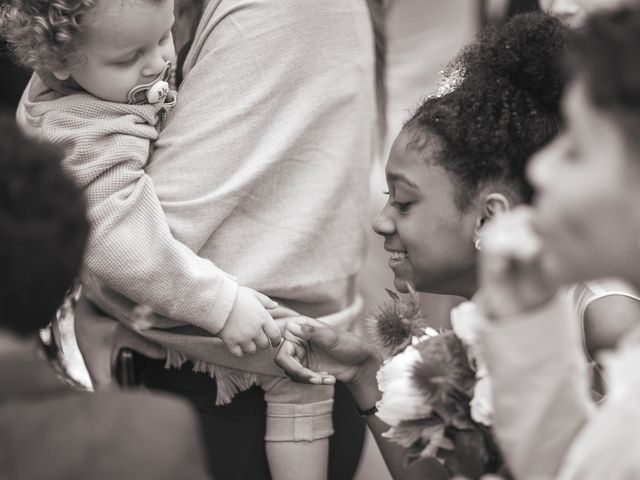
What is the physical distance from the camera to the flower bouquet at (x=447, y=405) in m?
1.63

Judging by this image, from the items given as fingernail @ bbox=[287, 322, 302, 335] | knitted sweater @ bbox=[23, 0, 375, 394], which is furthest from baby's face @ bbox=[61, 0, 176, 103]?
fingernail @ bbox=[287, 322, 302, 335]

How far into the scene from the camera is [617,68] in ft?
4.09

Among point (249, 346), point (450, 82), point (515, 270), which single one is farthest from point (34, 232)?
point (450, 82)

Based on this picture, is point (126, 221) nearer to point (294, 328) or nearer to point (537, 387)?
point (294, 328)

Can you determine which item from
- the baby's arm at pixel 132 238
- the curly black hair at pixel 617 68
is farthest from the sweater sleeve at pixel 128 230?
the curly black hair at pixel 617 68

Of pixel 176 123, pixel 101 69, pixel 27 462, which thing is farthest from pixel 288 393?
pixel 27 462

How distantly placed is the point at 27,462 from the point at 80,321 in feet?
3.31

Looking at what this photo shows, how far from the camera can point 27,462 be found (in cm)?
122

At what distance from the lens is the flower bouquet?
5.34 ft

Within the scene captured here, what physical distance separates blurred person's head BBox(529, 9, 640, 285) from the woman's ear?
2.21ft

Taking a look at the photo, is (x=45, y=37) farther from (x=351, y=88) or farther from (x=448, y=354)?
(x=448, y=354)

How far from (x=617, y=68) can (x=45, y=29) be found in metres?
1.18

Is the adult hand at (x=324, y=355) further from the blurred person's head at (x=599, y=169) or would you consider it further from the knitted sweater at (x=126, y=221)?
the blurred person's head at (x=599, y=169)

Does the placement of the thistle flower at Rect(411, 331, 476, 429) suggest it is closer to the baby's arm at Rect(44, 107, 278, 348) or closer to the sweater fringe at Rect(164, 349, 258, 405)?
the baby's arm at Rect(44, 107, 278, 348)
